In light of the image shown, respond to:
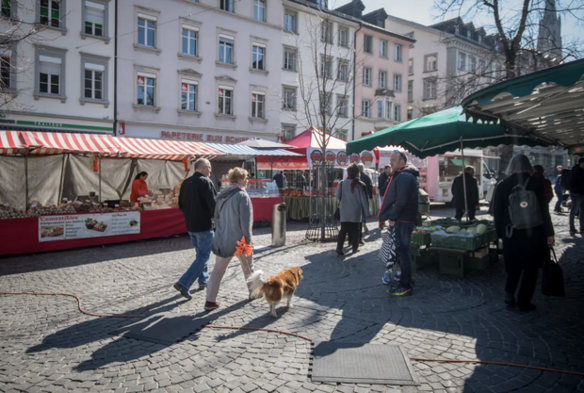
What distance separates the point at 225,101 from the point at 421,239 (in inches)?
843

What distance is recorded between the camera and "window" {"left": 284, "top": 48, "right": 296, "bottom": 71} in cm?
2883

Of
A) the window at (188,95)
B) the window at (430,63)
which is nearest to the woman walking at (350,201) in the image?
the window at (188,95)

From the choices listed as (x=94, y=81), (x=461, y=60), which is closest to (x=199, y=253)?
(x=94, y=81)

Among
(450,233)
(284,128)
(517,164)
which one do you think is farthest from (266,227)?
(284,128)

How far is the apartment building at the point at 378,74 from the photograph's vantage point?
108 feet

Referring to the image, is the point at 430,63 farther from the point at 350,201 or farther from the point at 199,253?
the point at 199,253

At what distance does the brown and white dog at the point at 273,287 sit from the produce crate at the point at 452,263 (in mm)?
2794

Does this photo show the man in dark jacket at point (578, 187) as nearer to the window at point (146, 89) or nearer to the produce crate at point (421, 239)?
the produce crate at point (421, 239)

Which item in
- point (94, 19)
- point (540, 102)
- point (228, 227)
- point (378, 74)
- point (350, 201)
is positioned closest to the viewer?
point (228, 227)

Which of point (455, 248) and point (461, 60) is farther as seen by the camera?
point (461, 60)

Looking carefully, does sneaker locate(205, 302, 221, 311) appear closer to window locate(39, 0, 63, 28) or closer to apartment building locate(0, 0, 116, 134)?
apartment building locate(0, 0, 116, 134)

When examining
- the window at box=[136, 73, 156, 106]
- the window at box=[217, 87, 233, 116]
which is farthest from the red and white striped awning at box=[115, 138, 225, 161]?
the window at box=[217, 87, 233, 116]

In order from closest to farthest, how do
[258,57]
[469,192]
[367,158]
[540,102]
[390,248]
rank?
[540,102] < [390,248] < [469,192] < [367,158] < [258,57]

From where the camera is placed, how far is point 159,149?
1172 cm
